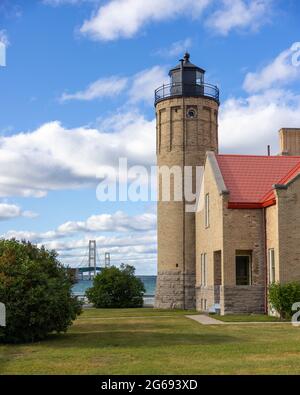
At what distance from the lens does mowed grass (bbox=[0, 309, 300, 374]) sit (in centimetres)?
1205

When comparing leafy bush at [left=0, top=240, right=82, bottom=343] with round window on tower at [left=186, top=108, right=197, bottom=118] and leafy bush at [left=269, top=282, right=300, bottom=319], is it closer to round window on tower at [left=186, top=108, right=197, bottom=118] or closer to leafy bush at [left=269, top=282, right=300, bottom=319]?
leafy bush at [left=269, top=282, right=300, bottom=319]

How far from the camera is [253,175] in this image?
98.0 feet

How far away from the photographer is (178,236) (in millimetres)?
37188

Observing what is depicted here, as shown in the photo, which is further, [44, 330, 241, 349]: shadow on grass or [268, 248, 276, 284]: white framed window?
[268, 248, 276, 284]: white framed window


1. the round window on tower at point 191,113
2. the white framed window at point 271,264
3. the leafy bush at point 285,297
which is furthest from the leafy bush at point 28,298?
the round window on tower at point 191,113

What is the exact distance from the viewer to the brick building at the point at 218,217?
26.1m

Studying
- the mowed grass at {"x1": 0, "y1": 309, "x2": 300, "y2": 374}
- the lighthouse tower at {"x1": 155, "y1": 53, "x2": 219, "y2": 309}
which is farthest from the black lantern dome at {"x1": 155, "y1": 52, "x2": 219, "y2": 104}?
the mowed grass at {"x1": 0, "y1": 309, "x2": 300, "y2": 374}

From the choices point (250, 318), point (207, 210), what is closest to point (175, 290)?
point (207, 210)

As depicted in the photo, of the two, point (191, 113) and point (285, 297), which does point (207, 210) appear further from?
point (191, 113)

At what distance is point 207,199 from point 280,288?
8610mm

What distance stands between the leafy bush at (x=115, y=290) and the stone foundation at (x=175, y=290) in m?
2.32

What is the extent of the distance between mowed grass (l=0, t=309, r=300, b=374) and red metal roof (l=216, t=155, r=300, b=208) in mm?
8373
